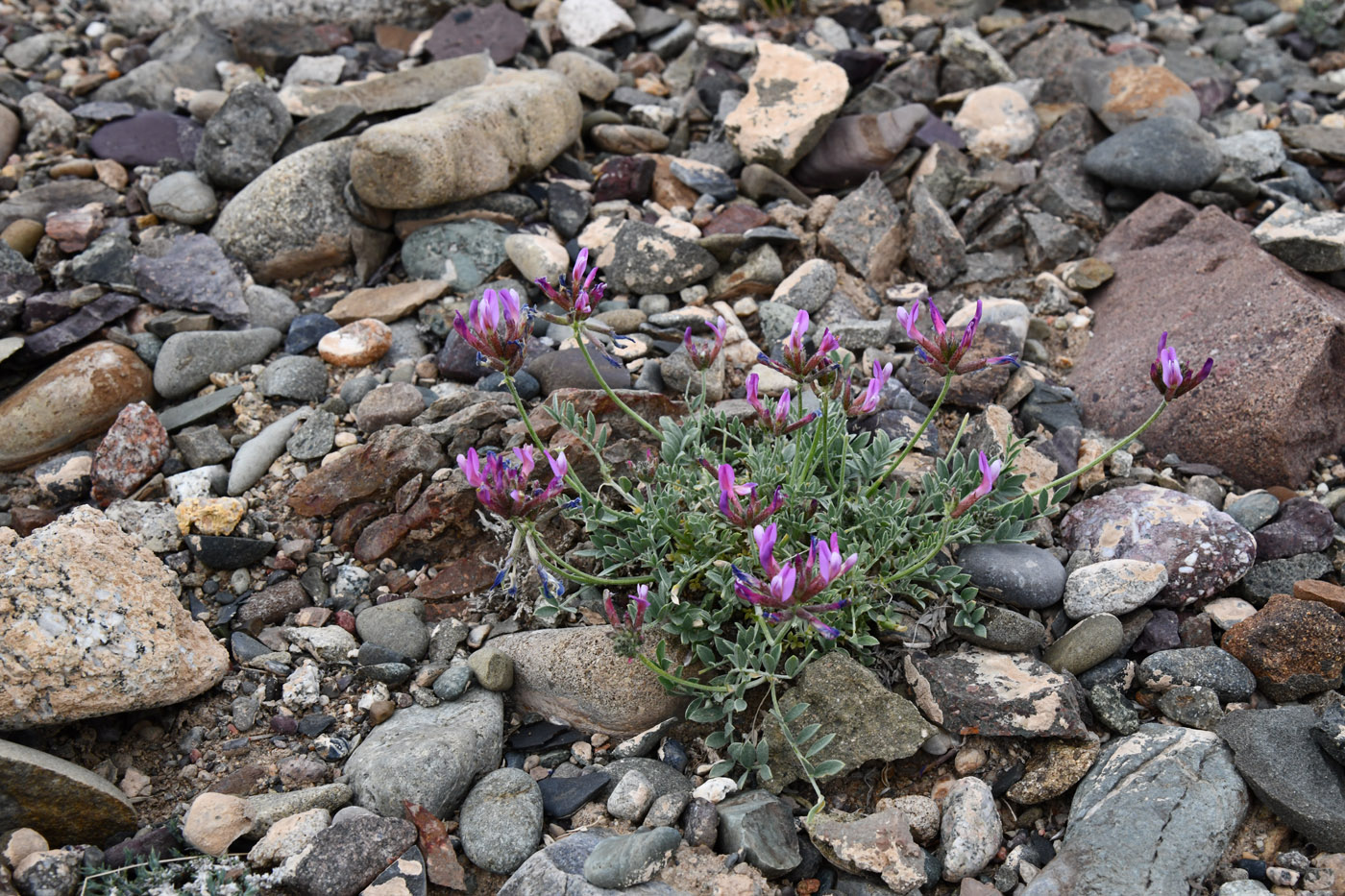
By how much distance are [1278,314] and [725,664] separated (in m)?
2.78

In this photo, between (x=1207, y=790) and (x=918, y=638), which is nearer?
Answer: (x=1207, y=790)

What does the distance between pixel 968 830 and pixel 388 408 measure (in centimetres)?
273

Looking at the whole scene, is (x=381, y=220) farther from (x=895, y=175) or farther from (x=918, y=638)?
(x=918, y=638)

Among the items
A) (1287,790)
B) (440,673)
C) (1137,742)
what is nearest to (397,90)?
(440,673)

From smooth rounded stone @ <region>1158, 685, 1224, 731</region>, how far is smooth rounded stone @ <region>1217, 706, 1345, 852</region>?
70 mm

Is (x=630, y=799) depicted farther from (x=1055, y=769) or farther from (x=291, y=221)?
(x=291, y=221)

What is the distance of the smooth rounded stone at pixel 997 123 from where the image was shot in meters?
5.52

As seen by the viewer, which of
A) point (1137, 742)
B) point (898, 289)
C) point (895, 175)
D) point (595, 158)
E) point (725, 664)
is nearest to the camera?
point (1137, 742)

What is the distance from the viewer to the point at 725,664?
3197 millimetres

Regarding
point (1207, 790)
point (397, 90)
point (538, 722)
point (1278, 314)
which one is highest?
point (397, 90)

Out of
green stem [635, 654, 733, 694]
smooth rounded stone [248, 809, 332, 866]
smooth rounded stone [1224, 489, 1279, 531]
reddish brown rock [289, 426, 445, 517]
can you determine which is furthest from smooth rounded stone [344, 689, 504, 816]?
smooth rounded stone [1224, 489, 1279, 531]

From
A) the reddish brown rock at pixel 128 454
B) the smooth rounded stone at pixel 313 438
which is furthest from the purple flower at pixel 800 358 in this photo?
the reddish brown rock at pixel 128 454

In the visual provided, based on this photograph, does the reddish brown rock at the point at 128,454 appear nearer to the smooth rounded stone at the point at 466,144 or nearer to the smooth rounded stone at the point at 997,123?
the smooth rounded stone at the point at 466,144

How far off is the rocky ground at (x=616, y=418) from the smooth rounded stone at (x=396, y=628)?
0.05ft
